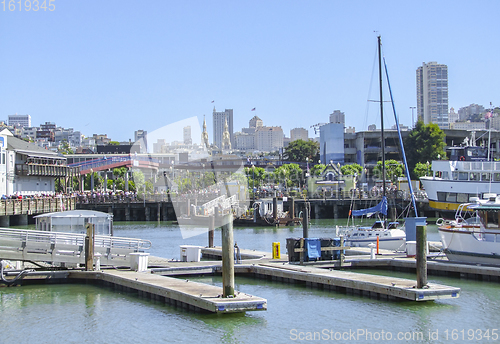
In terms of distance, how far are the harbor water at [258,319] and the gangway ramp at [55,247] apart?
132cm

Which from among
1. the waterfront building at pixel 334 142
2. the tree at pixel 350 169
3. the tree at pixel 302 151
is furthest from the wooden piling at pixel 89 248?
the tree at pixel 302 151

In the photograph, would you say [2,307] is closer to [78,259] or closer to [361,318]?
[78,259]

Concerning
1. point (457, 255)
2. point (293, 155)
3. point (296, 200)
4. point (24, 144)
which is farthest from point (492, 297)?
point (293, 155)

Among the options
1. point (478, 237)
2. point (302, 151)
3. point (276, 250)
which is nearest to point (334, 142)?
point (302, 151)

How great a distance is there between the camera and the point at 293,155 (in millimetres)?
170500

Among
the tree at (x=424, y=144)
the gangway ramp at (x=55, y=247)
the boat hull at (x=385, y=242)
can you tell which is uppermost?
the tree at (x=424, y=144)

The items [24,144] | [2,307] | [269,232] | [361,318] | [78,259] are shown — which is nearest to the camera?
[361,318]

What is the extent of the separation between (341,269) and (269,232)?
1224 inches

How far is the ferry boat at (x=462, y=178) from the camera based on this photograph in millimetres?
62000

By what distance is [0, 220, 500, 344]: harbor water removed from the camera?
62.2 ft

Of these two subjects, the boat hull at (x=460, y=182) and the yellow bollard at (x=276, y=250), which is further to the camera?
the boat hull at (x=460, y=182)

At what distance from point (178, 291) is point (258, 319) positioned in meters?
3.21

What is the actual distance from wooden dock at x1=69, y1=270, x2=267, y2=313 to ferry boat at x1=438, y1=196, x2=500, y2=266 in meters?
13.2

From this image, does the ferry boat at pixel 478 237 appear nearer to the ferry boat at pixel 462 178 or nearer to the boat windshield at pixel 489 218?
the boat windshield at pixel 489 218
